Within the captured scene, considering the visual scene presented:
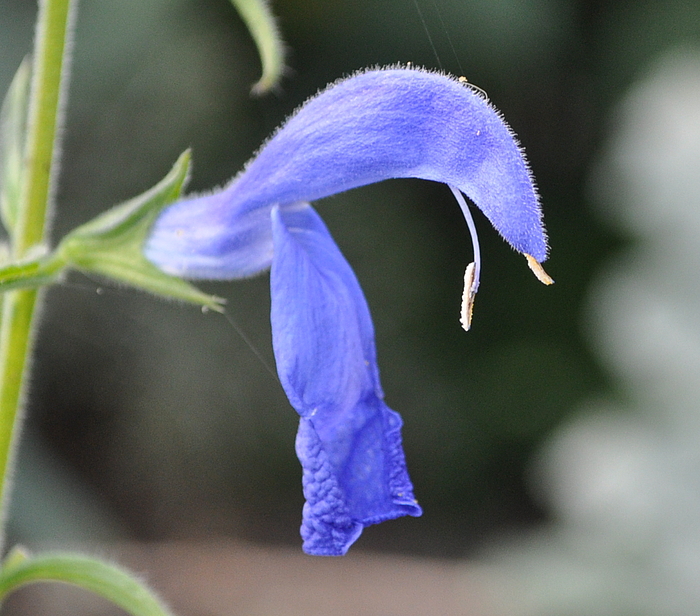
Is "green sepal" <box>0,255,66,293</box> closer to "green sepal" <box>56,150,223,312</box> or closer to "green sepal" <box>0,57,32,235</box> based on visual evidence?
"green sepal" <box>56,150,223,312</box>

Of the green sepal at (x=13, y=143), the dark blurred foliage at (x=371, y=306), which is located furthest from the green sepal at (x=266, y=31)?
the dark blurred foliage at (x=371, y=306)

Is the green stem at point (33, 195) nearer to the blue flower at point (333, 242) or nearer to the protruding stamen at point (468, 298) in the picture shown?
the blue flower at point (333, 242)

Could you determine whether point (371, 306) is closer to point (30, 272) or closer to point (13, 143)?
point (13, 143)

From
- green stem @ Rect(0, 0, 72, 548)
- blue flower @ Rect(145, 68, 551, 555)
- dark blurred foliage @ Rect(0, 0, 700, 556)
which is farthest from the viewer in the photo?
dark blurred foliage @ Rect(0, 0, 700, 556)

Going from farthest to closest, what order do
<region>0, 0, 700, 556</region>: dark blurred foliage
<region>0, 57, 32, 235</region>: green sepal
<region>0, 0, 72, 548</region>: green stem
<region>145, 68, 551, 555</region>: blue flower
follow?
<region>0, 0, 700, 556</region>: dark blurred foliage
<region>0, 57, 32, 235</region>: green sepal
<region>0, 0, 72, 548</region>: green stem
<region>145, 68, 551, 555</region>: blue flower

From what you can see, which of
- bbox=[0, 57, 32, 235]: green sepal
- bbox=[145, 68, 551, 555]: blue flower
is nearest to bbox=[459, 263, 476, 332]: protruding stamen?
bbox=[145, 68, 551, 555]: blue flower

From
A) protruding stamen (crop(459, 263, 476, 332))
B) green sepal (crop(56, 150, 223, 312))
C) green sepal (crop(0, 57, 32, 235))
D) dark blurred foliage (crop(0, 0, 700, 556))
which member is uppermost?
green sepal (crop(0, 57, 32, 235))

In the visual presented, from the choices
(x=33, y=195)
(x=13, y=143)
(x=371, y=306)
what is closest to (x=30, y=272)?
(x=33, y=195)

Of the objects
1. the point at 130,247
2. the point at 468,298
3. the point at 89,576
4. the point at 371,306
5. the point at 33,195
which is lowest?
the point at 371,306

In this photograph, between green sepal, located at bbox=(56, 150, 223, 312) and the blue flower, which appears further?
green sepal, located at bbox=(56, 150, 223, 312)
